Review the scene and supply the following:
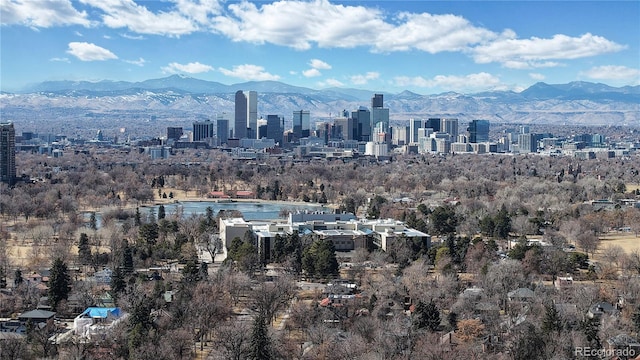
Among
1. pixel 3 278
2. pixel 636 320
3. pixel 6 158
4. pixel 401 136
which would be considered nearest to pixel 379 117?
pixel 401 136

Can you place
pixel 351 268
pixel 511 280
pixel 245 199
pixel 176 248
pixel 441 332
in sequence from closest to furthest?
pixel 441 332
pixel 511 280
pixel 351 268
pixel 176 248
pixel 245 199

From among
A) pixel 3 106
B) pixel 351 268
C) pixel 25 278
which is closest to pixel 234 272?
pixel 351 268

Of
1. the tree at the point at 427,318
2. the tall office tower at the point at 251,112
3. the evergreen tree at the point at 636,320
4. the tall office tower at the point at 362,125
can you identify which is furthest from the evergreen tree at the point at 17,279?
the tall office tower at the point at 251,112

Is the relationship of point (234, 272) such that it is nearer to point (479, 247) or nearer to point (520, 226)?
point (479, 247)

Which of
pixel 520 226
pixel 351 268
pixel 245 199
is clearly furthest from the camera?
pixel 245 199

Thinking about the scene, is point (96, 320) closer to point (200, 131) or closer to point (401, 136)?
point (200, 131)

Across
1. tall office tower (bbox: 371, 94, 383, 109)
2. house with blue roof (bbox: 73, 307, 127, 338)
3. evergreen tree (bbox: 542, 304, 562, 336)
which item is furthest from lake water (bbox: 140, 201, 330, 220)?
tall office tower (bbox: 371, 94, 383, 109)

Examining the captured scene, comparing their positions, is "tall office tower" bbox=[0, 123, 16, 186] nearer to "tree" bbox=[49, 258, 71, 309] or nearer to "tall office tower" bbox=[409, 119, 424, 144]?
"tree" bbox=[49, 258, 71, 309]

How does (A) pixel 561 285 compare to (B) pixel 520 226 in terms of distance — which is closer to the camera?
(A) pixel 561 285

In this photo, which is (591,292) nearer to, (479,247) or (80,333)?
(479,247)
